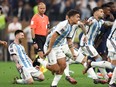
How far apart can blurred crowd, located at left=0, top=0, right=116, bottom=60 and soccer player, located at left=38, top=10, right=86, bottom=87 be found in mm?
12229

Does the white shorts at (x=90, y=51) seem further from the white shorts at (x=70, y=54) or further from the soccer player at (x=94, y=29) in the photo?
the white shorts at (x=70, y=54)

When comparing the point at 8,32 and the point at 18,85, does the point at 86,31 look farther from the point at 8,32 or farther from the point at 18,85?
the point at 8,32

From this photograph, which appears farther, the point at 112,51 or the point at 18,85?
the point at 18,85

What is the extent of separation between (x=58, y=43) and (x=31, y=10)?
42.6 feet

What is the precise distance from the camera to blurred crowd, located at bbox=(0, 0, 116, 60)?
2669cm

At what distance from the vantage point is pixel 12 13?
90.6 feet

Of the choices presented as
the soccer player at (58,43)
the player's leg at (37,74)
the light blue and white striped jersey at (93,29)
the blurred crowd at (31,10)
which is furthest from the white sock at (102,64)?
the blurred crowd at (31,10)

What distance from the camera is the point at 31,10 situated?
26.9 metres

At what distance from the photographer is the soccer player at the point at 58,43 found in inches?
536

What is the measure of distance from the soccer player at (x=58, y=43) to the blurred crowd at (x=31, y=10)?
40.1ft

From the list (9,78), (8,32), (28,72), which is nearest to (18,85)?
(28,72)

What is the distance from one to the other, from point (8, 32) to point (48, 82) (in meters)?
10.9

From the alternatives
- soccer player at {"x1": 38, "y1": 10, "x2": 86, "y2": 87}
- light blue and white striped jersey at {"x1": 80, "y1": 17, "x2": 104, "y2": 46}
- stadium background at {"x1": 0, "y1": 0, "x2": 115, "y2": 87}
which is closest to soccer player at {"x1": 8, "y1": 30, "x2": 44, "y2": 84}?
soccer player at {"x1": 38, "y1": 10, "x2": 86, "y2": 87}

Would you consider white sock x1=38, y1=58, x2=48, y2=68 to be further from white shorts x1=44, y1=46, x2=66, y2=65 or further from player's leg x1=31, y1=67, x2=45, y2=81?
white shorts x1=44, y1=46, x2=66, y2=65
